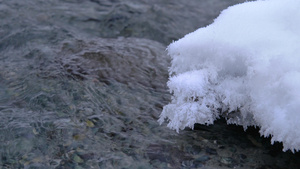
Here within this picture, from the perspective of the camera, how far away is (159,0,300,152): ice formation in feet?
7.70

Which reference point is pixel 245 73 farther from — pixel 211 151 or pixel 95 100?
pixel 95 100

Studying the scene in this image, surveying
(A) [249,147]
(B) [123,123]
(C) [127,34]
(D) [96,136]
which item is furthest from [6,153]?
(C) [127,34]

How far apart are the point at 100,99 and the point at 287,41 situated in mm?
1832

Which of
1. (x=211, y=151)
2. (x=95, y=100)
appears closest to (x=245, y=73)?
(x=211, y=151)

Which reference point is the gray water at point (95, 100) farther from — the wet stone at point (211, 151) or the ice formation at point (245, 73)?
the ice formation at point (245, 73)

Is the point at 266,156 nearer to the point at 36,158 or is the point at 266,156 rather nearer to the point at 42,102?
the point at 36,158

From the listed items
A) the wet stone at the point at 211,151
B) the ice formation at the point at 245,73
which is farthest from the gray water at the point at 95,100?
the ice formation at the point at 245,73

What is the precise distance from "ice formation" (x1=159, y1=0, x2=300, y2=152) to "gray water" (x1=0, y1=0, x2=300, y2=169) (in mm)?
232

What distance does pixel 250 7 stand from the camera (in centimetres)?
323

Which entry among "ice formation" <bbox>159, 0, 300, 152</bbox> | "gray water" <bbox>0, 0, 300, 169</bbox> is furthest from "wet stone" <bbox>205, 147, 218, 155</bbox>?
"ice formation" <bbox>159, 0, 300, 152</bbox>

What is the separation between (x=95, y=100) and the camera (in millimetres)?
3396

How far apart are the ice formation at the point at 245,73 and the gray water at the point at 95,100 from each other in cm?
23

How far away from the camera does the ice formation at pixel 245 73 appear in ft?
7.70

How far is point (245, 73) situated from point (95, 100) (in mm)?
1496
